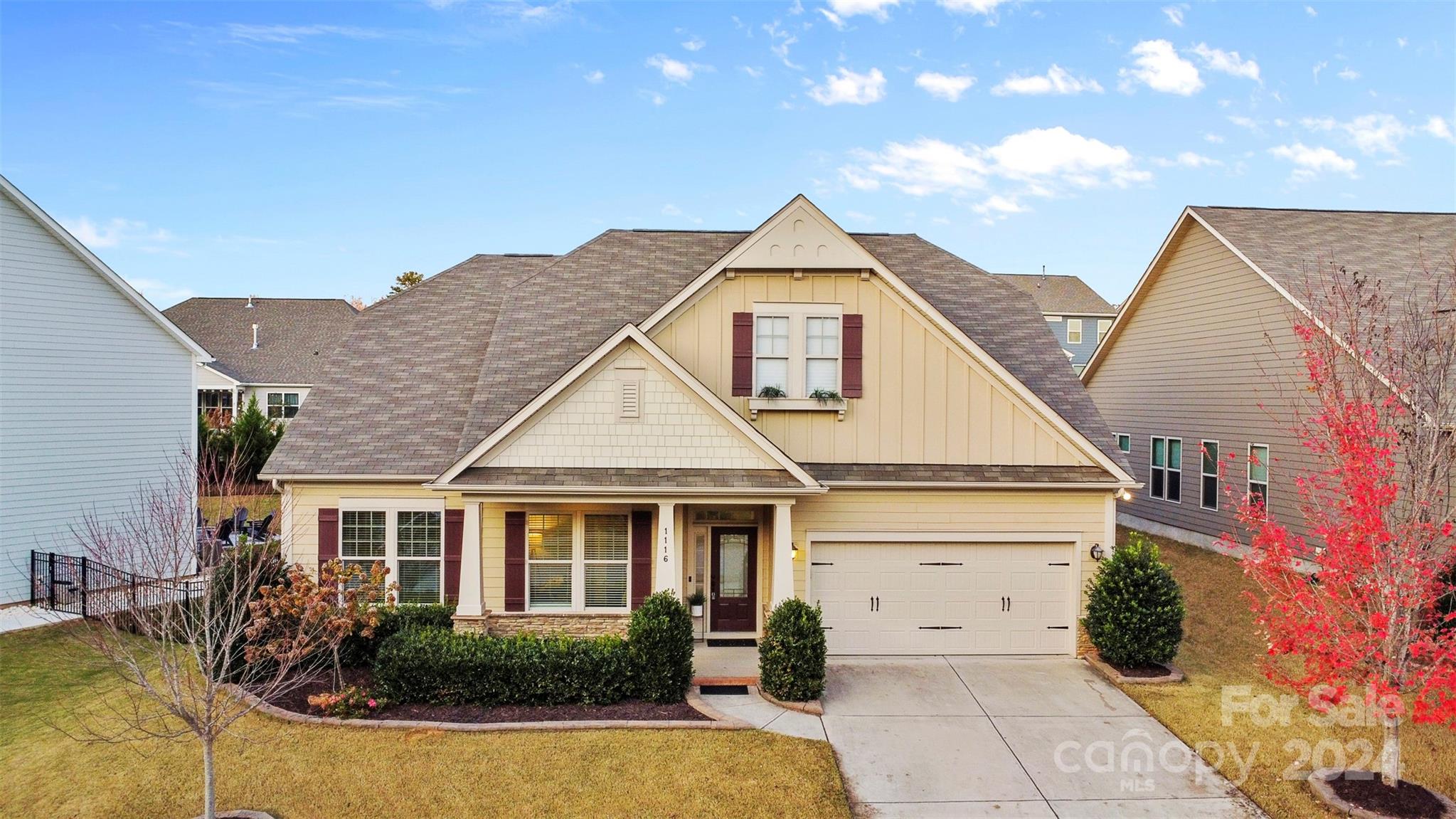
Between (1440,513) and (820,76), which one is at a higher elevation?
(820,76)


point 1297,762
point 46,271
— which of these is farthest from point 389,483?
point 1297,762

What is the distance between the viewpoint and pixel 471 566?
34.8 feet

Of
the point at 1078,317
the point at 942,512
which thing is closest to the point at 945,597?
Answer: the point at 942,512

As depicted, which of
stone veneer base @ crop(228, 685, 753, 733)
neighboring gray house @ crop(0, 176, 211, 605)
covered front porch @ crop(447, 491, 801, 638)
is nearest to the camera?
stone veneer base @ crop(228, 685, 753, 733)

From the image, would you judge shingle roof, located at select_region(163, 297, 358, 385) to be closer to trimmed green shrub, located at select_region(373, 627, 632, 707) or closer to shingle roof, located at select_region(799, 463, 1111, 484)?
trimmed green shrub, located at select_region(373, 627, 632, 707)

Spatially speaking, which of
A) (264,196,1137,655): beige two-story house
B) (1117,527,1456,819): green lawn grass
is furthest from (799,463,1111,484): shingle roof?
(1117,527,1456,819): green lawn grass

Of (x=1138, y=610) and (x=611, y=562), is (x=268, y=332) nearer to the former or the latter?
(x=611, y=562)

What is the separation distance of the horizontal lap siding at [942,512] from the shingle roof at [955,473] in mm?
220

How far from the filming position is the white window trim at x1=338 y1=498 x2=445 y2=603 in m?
11.7

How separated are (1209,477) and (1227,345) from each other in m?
3.32

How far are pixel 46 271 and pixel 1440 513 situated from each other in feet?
75.3

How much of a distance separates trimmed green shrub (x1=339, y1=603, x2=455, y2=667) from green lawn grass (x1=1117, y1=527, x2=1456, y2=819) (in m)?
10.1

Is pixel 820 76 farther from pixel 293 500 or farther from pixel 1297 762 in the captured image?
pixel 1297 762

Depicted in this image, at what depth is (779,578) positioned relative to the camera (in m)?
10.5
